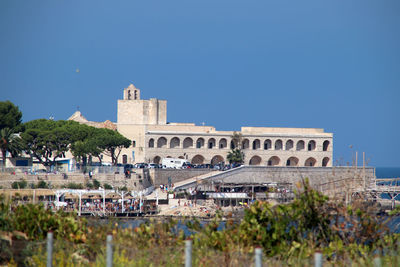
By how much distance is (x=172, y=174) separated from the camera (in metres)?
58.3

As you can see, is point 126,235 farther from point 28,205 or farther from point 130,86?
point 130,86

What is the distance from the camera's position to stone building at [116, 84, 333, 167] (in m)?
67.8

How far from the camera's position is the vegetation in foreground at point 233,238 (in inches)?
416

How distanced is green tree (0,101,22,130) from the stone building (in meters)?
13.4

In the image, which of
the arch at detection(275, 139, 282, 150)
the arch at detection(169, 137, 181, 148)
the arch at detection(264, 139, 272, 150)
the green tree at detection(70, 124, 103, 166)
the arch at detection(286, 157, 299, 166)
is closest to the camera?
the green tree at detection(70, 124, 103, 166)

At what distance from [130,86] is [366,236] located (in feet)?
208

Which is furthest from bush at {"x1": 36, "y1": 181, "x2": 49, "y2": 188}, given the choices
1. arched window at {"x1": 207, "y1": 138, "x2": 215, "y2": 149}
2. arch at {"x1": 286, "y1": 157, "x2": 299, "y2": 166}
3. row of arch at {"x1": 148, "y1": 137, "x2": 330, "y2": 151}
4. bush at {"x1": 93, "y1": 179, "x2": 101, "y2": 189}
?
arch at {"x1": 286, "y1": 157, "x2": 299, "y2": 166}

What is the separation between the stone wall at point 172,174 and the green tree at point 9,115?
12.6 m

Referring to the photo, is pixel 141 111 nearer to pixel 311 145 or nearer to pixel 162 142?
pixel 162 142

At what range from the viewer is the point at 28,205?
12602 mm

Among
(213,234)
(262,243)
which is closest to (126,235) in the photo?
(213,234)

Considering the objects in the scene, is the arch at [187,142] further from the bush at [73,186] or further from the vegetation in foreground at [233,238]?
the vegetation in foreground at [233,238]

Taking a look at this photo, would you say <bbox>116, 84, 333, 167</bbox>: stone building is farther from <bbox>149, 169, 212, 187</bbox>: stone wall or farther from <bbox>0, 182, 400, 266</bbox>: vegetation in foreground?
<bbox>0, 182, 400, 266</bbox>: vegetation in foreground

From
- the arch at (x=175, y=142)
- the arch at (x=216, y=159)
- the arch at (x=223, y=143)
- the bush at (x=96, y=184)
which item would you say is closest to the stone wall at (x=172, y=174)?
the bush at (x=96, y=184)
